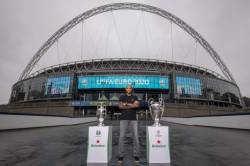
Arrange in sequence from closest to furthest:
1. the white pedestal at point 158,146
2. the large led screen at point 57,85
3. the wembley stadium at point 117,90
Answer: the white pedestal at point 158,146 → the wembley stadium at point 117,90 → the large led screen at point 57,85

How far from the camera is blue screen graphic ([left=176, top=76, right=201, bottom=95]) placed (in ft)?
201

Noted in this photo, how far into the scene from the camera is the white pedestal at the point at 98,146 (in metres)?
5.11

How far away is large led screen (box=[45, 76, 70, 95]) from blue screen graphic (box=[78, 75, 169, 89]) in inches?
292

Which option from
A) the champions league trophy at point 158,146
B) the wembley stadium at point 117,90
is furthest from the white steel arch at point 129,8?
the champions league trophy at point 158,146

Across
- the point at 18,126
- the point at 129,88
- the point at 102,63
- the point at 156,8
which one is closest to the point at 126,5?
the point at 156,8

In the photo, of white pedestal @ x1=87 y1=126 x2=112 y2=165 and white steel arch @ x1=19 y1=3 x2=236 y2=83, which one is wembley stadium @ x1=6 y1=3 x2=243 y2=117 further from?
white pedestal @ x1=87 y1=126 x2=112 y2=165

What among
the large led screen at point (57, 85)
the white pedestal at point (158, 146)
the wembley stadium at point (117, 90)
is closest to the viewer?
the white pedestal at point (158, 146)

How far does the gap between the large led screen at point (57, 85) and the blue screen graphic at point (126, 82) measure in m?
7.42

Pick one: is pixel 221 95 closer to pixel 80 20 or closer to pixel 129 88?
pixel 80 20

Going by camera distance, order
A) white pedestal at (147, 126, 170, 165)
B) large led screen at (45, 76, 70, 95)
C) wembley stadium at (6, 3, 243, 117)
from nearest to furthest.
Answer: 1. white pedestal at (147, 126, 170, 165)
2. wembley stadium at (6, 3, 243, 117)
3. large led screen at (45, 76, 70, 95)

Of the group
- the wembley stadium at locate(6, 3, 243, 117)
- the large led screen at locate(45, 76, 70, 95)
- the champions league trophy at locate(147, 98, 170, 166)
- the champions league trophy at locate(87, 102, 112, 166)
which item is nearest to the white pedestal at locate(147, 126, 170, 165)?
the champions league trophy at locate(147, 98, 170, 166)

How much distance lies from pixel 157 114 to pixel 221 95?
239 ft

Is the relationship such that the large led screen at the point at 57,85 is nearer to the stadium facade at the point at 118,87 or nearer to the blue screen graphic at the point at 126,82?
the stadium facade at the point at 118,87

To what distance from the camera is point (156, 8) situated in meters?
72.2
